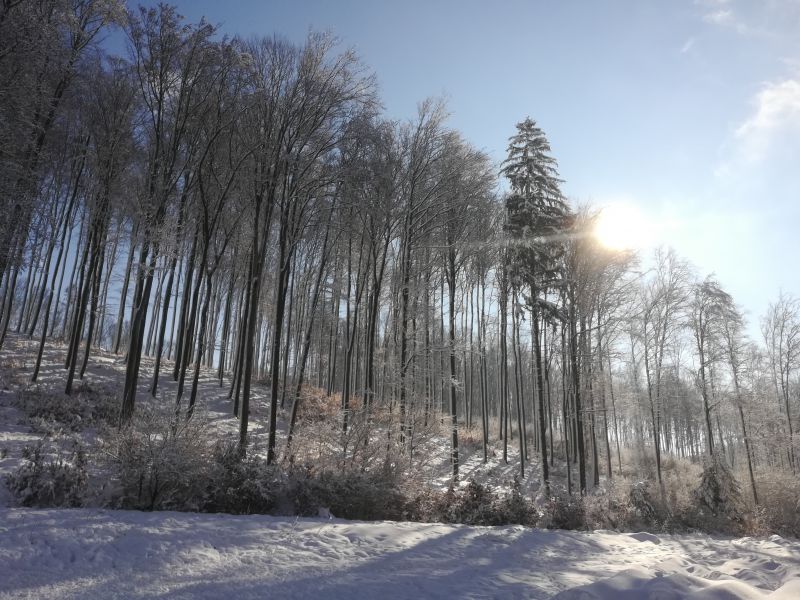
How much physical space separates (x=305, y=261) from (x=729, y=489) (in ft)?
65.2

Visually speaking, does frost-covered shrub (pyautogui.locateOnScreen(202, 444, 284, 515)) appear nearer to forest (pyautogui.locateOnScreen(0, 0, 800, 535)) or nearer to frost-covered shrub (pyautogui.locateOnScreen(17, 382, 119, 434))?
forest (pyautogui.locateOnScreen(0, 0, 800, 535))

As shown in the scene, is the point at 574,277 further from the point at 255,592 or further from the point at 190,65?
the point at 255,592

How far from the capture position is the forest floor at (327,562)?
4.22 metres

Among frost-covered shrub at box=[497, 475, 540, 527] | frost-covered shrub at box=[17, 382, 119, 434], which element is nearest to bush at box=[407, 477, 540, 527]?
frost-covered shrub at box=[497, 475, 540, 527]

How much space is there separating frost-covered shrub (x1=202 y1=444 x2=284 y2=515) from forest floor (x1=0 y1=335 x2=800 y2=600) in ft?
2.86

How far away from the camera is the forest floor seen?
4219mm

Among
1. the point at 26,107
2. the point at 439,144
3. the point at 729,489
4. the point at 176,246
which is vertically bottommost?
the point at 729,489

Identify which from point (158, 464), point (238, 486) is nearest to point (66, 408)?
point (158, 464)

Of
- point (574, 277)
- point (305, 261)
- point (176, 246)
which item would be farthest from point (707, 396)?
point (176, 246)

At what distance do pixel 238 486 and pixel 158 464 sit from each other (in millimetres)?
1488

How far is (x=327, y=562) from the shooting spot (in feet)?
17.2

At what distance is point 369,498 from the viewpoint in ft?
29.6

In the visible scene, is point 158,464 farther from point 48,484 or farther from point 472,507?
point 472,507

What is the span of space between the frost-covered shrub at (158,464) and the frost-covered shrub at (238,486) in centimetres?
20
